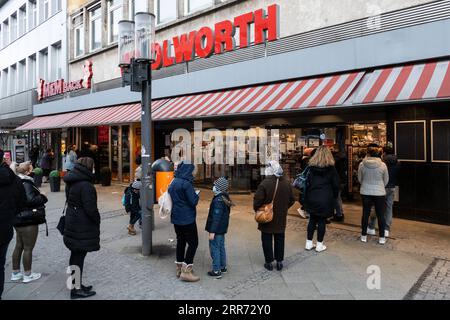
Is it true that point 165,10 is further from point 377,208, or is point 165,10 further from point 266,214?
point 266,214

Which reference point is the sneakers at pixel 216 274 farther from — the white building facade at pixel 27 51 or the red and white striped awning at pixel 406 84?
the white building facade at pixel 27 51

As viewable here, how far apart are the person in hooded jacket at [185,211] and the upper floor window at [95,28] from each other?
1392 cm

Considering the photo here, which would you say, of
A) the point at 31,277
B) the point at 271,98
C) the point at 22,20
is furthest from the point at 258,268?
the point at 22,20

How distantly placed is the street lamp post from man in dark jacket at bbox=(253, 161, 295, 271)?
1.91 meters

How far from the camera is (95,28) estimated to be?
17.1m

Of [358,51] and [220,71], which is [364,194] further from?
[220,71]

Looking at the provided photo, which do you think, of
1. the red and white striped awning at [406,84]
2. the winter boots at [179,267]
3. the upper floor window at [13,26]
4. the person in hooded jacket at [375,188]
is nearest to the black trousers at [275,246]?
the winter boots at [179,267]

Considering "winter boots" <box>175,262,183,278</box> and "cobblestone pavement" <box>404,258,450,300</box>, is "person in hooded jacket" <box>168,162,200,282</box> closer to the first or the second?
"winter boots" <box>175,262,183,278</box>

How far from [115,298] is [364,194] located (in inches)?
179

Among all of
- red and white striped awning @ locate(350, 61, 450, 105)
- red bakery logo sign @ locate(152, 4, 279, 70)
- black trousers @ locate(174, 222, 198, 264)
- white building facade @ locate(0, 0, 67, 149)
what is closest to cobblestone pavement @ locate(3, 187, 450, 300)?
black trousers @ locate(174, 222, 198, 264)

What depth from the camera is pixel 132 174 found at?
15.0 metres

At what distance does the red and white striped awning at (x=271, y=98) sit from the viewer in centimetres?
738

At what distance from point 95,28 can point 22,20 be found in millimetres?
11201
